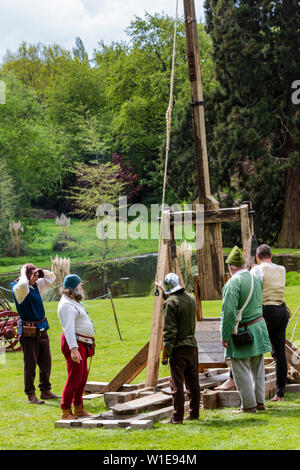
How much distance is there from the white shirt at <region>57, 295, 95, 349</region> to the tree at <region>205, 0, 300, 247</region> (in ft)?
66.7

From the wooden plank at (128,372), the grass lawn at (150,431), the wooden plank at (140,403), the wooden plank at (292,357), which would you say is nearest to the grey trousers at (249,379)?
the grass lawn at (150,431)

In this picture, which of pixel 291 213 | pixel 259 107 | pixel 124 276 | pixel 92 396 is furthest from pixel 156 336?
pixel 124 276

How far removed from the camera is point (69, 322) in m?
6.27

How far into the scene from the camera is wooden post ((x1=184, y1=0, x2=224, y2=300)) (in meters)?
7.26

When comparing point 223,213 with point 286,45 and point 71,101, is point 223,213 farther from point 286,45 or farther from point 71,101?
point 71,101

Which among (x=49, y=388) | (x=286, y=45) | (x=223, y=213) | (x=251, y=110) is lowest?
(x=49, y=388)

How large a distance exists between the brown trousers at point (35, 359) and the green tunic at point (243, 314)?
2255 millimetres

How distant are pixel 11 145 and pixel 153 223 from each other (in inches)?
Answer: 439

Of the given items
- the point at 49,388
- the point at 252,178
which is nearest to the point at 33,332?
the point at 49,388

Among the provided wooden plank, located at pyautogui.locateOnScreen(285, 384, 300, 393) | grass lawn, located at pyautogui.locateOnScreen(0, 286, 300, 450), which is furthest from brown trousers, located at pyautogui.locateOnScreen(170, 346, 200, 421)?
wooden plank, located at pyautogui.locateOnScreen(285, 384, 300, 393)

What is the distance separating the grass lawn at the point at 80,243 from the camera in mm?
36406

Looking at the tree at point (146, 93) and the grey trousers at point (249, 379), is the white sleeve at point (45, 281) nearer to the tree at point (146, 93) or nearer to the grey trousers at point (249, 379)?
the grey trousers at point (249, 379)

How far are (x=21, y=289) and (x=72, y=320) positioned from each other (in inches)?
A: 47.4
